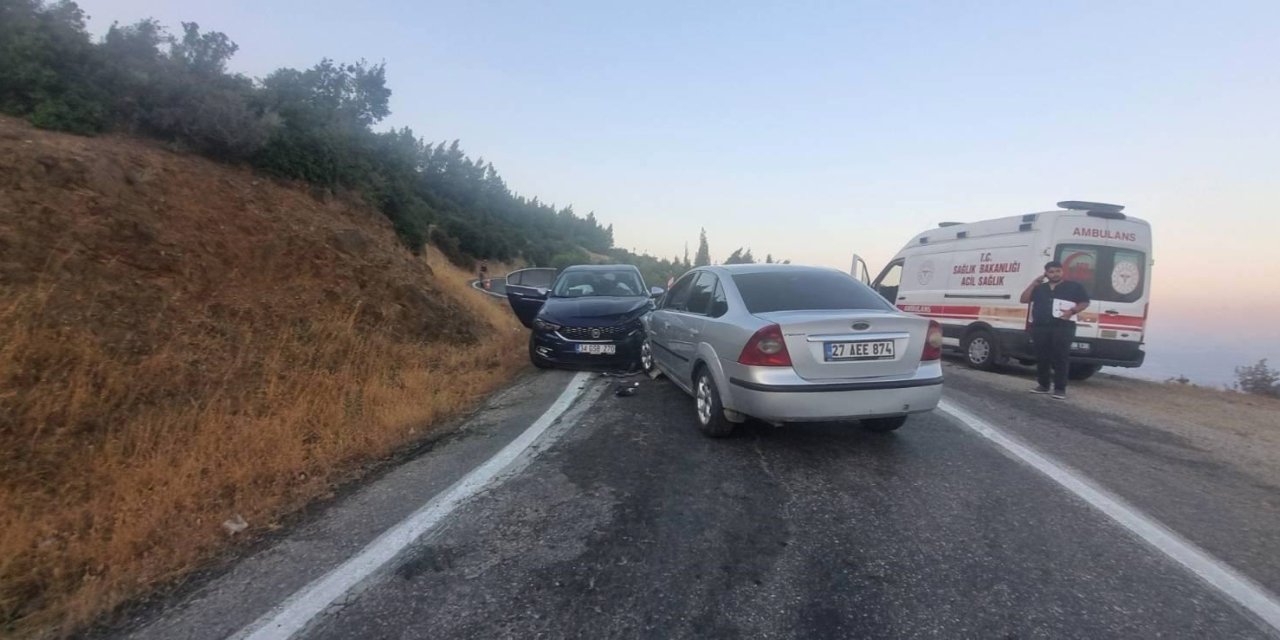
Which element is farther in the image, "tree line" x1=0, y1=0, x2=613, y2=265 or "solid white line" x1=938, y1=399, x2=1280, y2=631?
"tree line" x1=0, y1=0, x2=613, y2=265

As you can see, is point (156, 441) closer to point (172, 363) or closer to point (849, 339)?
point (172, 363)

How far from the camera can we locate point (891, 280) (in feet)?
46.5

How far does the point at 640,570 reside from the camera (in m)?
3.05

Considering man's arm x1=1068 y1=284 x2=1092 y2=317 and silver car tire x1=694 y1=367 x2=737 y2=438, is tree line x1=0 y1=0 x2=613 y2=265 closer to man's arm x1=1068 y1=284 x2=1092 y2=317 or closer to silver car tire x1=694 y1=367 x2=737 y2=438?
silver car tire x1=694 y1=367 x2=737 y2=438

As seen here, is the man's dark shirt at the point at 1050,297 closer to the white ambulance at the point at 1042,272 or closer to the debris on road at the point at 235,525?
the white ambulance at the point at 1042,272

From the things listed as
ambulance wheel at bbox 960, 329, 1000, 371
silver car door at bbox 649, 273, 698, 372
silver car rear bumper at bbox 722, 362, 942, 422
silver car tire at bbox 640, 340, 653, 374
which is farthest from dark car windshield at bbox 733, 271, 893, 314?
ambulance wheel at bbox 960, 329, 1000, 371

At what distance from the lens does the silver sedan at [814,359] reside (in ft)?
15.3

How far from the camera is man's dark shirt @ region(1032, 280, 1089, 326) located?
27.0 feet

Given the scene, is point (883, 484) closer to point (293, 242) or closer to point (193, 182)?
point (293, 242)

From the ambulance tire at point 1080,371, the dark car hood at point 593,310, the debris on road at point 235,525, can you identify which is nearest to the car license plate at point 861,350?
the debris on road at point 235,525

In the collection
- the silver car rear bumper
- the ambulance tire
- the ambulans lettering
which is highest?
the ambulans lettering

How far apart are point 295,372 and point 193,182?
14.7 feet

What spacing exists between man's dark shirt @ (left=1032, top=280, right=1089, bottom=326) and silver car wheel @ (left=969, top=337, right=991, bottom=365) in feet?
9.24

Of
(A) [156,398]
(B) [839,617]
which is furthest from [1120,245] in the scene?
(A) [156,398]
